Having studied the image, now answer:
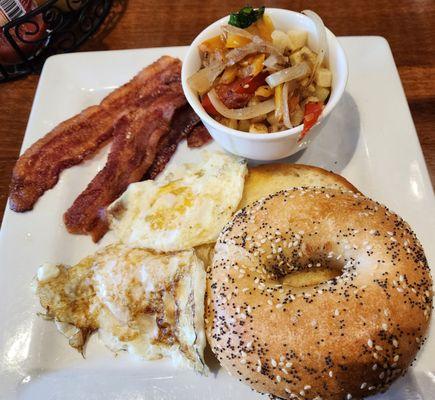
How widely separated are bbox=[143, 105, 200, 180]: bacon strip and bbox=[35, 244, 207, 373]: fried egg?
563mm

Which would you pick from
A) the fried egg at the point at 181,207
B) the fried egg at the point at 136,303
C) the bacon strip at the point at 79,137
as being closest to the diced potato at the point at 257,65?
the fried egg at the point at 181,207

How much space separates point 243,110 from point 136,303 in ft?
3.08

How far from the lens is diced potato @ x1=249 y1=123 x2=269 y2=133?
6.22ft

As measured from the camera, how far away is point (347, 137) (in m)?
2.25

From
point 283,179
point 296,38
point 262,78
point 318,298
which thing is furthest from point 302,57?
point 318,298

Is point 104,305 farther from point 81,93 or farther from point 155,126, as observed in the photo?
point 81,93

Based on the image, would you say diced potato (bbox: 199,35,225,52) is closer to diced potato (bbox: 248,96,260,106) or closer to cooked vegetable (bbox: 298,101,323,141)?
diced potato (bbox: 248,96,260,106)

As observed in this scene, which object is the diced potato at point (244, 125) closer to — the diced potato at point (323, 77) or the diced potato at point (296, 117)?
the diced potato at point (296, 117)

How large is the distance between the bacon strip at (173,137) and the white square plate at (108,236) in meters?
0.06

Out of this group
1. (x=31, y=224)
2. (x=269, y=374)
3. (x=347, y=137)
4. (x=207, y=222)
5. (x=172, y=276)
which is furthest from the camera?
(x=347, y=137)

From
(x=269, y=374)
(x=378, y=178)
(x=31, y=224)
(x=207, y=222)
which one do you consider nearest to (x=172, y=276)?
(x=207, y=222)

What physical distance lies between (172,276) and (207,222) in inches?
12.0

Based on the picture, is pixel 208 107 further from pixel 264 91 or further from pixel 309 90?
pixel 309 90

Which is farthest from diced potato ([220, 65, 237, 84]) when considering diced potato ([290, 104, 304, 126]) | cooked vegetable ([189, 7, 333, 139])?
diced potato ([290, 104, 304, 126])
